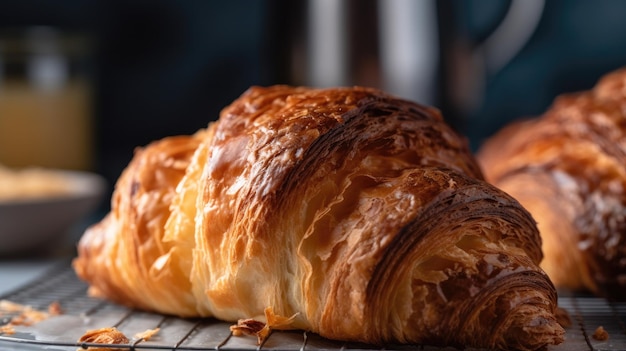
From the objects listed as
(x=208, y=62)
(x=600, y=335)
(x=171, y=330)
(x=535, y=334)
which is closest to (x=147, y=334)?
(x=171, y=330)

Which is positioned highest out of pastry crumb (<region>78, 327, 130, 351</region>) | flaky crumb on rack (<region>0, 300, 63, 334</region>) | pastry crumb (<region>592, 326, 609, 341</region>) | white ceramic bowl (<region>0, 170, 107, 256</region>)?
pastry crumb (<region>78, 327, 130, 351</region>)

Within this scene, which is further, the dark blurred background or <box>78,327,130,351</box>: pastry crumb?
the dark blurred background

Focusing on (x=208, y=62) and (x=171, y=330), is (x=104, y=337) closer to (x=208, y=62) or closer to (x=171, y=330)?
(x=171, y=330)

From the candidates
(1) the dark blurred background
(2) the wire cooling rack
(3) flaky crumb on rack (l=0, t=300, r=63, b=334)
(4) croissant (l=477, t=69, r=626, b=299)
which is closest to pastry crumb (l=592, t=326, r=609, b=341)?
(2) the wire cooling rack

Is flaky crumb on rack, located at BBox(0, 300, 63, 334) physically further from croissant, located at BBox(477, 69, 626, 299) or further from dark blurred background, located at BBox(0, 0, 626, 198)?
dark blurred background, located at BBox(0, 0, 626, 198)

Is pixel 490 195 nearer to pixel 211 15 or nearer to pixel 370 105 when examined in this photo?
pixel 370 105

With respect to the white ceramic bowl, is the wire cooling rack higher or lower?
higher

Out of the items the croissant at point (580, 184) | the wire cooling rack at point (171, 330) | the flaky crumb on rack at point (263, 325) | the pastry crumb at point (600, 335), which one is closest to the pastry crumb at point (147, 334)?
the wire cooling rack at point (171, 330)

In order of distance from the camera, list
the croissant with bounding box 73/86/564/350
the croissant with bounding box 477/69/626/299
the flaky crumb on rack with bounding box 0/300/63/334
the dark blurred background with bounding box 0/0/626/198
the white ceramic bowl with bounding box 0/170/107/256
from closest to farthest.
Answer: the croissant with bounding box 73/86/564/350
the flaky crumb on rack with bounding box 0/300/63/334
the croissant with bounding box 477/69/626/299
the white ceramic bowl with bounding box 0/170/107/256
the dark blurred background with bounding box 0/0/626/198
